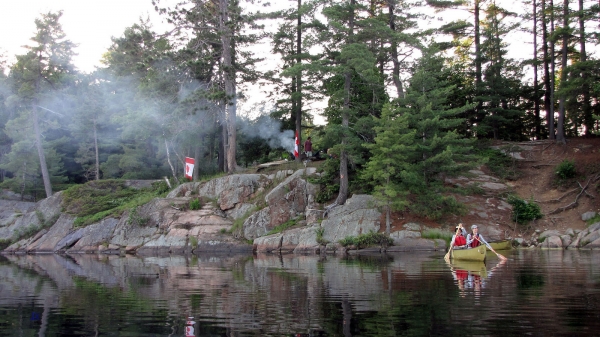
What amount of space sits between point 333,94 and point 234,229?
996cm

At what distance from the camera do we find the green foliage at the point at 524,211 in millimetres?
28812

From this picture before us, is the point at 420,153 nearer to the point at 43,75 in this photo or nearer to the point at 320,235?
the point at 320,235

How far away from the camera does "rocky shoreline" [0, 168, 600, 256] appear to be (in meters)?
27.8

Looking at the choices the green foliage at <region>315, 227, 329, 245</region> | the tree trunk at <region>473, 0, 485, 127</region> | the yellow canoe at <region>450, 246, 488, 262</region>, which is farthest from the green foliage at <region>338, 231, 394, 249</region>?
the tree trunk at <region>473, 0, 485, 127</region>

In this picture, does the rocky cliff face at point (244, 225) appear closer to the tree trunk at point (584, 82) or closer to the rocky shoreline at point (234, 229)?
the rocky shoreline at point (234, 229)

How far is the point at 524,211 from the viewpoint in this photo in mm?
29031

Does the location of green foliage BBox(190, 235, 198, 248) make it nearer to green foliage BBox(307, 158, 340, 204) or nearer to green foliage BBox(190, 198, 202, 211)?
green foliage BBox(190, 198, 202, 211)

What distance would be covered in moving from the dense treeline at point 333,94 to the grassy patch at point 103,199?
3.27 meters

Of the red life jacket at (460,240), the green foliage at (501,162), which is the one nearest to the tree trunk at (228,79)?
the green foliage at (501,162)

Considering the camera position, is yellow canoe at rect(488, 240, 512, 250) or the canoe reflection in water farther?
yellow canoe at rect(488, 240, 512, 250)

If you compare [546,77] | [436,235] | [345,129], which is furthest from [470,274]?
[546,77]

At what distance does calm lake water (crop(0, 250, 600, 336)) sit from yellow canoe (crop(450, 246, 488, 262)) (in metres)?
1.33

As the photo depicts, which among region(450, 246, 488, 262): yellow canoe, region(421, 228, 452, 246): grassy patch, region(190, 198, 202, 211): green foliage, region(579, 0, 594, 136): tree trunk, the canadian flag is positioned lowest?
region(450, 246, 488, 262): yellow canoe

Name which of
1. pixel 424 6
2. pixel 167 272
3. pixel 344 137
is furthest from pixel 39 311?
pixel 424 6
